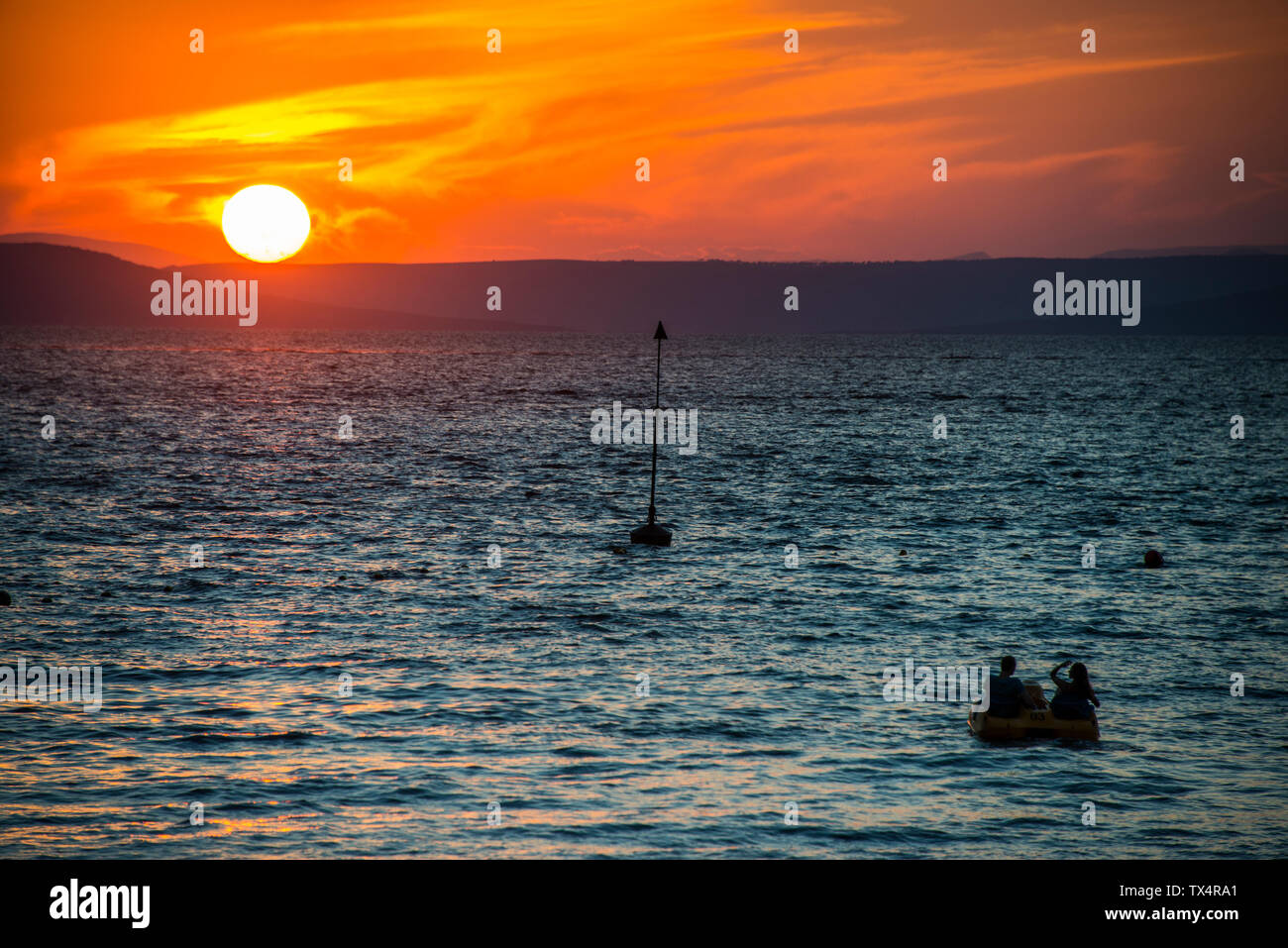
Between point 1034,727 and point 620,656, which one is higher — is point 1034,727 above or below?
below

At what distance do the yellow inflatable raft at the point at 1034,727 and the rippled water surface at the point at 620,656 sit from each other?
475 millimetres

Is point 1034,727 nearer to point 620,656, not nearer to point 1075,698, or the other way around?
point 1075,698

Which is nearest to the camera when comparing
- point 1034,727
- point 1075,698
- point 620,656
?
point 1034,727

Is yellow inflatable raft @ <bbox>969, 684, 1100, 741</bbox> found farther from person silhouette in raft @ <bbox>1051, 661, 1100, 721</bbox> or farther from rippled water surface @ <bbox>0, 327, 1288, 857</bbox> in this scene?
rippled water surface @ <bbox>0, 327, 1288, 857</bbox>

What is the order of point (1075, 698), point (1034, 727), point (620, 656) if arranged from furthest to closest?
point (620, 656)
point (1075, 698)
point (1034, 727)

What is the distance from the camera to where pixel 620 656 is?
3481 cm

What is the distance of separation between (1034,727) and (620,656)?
12.0m

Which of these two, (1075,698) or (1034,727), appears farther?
(1075,698)

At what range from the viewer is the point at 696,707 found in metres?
Result: 30.0

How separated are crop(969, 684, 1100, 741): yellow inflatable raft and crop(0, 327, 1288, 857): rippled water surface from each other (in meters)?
0.47

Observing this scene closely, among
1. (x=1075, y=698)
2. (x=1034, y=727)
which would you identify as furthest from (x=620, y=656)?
(x=1075, y=698)

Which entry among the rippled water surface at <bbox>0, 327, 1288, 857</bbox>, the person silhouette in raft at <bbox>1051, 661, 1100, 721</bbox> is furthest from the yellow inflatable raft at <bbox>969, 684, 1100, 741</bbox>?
the rippled water surface at <bbox>0, 327, 1288, 857</bbox>
